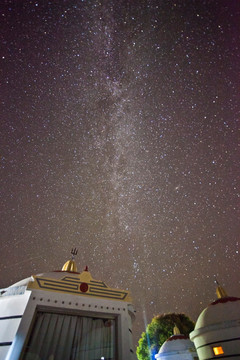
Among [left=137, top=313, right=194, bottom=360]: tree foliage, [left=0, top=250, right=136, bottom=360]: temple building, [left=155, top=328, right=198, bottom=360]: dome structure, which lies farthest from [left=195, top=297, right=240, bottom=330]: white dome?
[left=137, top=313, right=194, bottom=360]: tree foliage

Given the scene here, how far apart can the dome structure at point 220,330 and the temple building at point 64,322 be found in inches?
245

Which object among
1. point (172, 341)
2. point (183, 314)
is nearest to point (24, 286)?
point (172, 341)

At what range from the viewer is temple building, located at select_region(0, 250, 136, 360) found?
752 cm

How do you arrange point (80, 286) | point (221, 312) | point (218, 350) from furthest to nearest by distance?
point (221, 312)
point (218, 350)
point (80, 286)

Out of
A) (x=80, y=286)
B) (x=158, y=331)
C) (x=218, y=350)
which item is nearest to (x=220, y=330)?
(x=218, y=350)

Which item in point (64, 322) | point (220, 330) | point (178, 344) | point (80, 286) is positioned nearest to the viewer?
point (64, 322)

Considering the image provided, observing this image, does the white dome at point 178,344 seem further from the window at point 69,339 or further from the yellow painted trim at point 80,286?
the window at point 69,339

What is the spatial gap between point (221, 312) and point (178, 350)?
18.0 ft

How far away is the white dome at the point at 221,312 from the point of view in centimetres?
1235

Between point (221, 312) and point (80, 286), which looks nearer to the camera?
point (80, 286)

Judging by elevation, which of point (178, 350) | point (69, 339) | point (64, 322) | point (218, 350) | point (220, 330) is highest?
point (178, 350)

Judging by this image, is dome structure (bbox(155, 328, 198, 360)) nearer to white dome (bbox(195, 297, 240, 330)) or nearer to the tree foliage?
white dome (bbox(195, 297, 240, 330))

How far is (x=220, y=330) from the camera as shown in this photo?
39.5 feet

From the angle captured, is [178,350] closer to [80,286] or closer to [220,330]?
[220,330]
